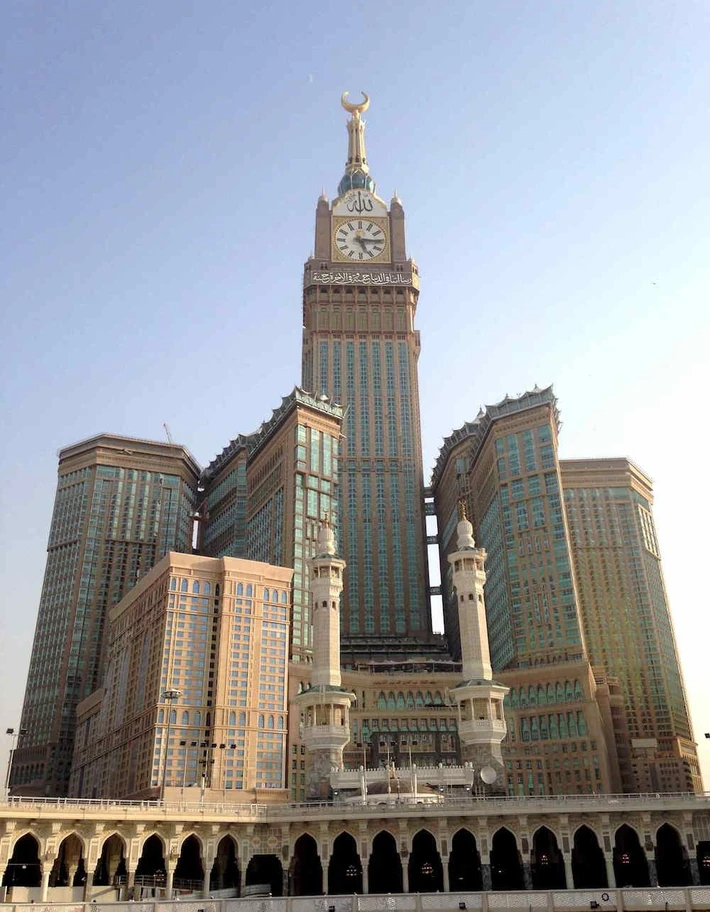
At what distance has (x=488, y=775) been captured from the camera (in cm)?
10025

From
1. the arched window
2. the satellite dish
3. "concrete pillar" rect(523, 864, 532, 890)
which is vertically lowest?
"concrete pillar" rect(523, 864, 532, 890)

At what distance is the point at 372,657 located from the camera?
191 metres

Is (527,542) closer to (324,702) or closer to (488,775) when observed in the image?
(488,775)

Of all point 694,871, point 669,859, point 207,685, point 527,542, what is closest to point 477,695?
point 669,859

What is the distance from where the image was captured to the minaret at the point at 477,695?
102 metres

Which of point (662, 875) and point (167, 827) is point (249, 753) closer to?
point (167, 827)

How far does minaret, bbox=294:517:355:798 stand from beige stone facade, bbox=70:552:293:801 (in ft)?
83.9

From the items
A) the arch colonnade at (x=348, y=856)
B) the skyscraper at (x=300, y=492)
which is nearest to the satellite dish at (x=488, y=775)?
the arch colonnade at (x=348, y=856)

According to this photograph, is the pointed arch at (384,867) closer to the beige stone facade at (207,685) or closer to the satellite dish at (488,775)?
the satellite dish at (488,775)

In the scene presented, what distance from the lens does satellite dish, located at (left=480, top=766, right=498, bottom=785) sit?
99781 mm

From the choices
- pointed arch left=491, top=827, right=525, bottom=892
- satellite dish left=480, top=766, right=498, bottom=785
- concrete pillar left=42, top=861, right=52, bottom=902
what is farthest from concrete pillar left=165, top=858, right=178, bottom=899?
satellite dish left=480, top=766, right=498, bottom=785

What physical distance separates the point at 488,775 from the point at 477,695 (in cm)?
962

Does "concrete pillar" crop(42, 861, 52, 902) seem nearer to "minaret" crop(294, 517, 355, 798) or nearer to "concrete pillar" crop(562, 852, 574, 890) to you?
"minaret" crop(294, 517, 355, 798)

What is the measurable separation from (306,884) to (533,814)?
89.7 ft
